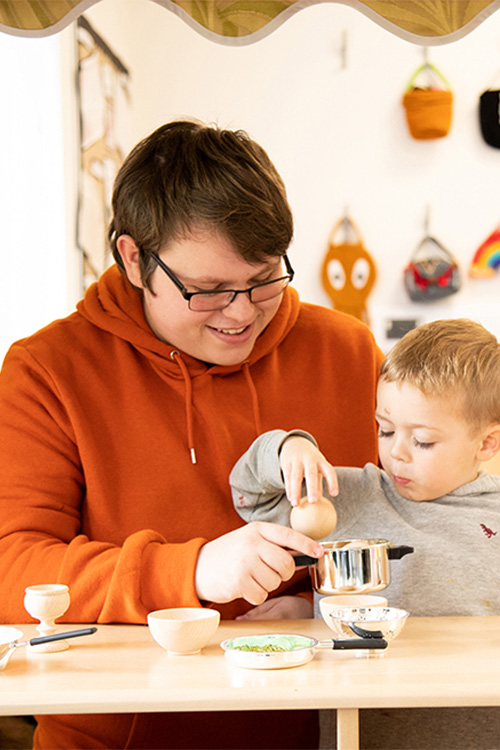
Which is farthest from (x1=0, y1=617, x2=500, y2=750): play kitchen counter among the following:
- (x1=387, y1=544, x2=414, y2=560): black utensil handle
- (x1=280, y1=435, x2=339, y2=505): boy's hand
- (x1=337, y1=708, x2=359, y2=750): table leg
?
(x1=280, y1=435, x2=339, y2=505): boy's hand

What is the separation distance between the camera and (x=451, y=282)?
3.88 meters

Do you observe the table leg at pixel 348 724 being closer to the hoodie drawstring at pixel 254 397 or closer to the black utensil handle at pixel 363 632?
the black utensil handle at pixel 363 632

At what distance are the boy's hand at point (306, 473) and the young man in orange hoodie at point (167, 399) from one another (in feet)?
0.55

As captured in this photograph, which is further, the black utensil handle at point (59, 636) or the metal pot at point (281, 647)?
the black utensil handle at point (59, 636)

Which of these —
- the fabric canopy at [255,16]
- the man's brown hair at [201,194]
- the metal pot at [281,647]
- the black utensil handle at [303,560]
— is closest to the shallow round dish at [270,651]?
the metal pot at [281,647]

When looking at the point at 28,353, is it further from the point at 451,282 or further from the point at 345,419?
the point at 451,282

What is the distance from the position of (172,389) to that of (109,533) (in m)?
0.29

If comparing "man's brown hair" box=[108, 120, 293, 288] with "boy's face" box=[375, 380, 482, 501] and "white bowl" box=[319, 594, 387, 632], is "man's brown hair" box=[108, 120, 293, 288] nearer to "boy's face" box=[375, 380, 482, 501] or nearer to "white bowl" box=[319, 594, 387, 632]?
"boy's face" box=[375, 380, 482, 501]

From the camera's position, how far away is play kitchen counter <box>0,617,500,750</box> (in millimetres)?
860

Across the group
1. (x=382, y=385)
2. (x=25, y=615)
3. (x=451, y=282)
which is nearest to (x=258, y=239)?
(x=382, y=385)

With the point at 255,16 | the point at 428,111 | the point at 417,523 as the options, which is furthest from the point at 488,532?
the point at 428,111

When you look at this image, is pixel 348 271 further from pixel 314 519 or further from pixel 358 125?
pixel 314 519

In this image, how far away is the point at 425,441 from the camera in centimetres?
139

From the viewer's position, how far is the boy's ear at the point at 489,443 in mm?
1438
